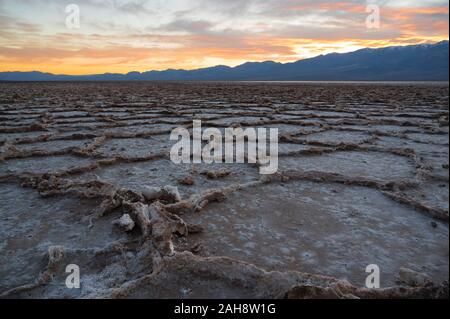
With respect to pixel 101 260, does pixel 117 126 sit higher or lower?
higher

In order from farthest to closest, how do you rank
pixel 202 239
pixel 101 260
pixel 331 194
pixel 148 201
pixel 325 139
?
1. pixel 325 139
2. pixel 331 194
3. pixel 148 201
4. pixel 202 239
5. pixel 101 260

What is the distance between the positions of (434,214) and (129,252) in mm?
1756

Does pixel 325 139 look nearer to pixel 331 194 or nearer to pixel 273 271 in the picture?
pixel 331 194

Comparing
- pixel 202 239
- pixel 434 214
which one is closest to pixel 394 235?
pixel 434 214

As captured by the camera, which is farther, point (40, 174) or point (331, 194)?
point (40, 174)

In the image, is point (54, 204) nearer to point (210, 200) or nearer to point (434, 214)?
point (210, 200)

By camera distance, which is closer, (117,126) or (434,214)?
(434,214)

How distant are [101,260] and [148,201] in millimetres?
708

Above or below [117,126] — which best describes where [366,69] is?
above

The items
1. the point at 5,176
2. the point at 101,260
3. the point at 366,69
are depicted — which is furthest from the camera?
the point at 366,69

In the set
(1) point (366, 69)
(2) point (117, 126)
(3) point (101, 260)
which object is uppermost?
(1) point (366, 69)

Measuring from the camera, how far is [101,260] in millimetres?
1781

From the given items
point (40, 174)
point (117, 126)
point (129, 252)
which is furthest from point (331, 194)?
point (117, 126)

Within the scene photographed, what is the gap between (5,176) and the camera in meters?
3.11
